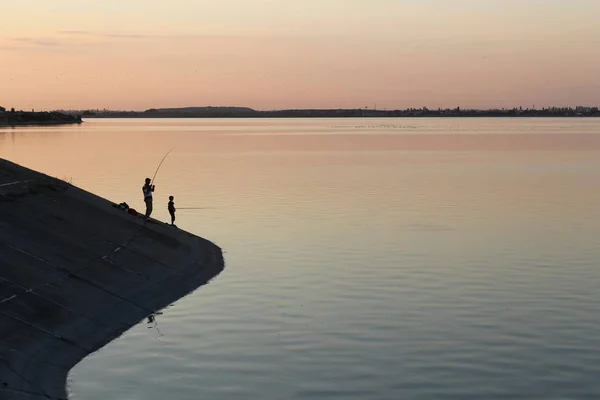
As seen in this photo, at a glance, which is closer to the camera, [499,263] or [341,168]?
[499,263]

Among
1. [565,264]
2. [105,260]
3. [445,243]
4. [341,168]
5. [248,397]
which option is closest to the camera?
[248,397]

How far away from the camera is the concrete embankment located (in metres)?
23.4

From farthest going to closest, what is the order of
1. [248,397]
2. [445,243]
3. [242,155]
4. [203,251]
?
[242,155]
[445,243]
[203,251]
[248,397]

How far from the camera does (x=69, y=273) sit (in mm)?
30984

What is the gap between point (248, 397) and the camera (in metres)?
21.3

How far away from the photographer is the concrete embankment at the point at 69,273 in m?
23.4

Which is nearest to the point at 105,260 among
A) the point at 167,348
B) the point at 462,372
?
the point at 167,348

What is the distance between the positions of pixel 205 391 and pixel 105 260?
532 inches

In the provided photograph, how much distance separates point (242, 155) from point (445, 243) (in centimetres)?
9363

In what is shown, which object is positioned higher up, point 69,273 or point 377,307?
point 69,273

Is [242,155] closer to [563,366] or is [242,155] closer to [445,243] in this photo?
[445,243]

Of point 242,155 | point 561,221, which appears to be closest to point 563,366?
point 561,221

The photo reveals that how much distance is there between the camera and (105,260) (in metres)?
34.1

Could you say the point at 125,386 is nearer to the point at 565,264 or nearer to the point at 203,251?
the point at 203,251
